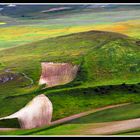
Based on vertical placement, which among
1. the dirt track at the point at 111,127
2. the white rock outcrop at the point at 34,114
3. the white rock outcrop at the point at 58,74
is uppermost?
the white rock outcrop at the point at 58,74

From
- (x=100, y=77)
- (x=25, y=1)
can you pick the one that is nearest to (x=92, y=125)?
(x=100, y=77)

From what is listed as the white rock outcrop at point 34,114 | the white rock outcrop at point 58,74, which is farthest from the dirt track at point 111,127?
the white rock outcrop at point 58,74

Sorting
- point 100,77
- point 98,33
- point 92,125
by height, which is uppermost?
point 98,33

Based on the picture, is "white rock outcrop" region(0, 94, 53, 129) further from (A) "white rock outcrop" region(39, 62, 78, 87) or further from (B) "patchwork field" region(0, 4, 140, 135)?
(A) "white rock outcrop" region(39, 62, 78, 87)

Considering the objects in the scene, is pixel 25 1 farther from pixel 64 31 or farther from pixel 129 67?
pixel 129 67

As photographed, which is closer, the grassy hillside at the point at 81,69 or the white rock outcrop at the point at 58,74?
the grassy hillside at the point at 81,69

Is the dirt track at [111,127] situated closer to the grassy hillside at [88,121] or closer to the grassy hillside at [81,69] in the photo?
the grassy hillside at [88,121]
